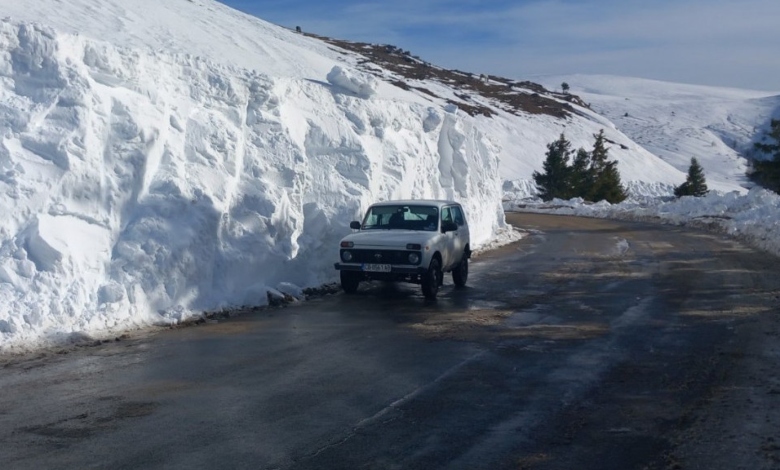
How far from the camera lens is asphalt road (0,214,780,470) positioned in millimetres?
6621

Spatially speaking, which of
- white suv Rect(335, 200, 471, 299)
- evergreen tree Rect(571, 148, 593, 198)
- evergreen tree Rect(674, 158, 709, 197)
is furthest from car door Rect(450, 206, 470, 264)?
evergreen tree Rect(674, 158, 709, 197)

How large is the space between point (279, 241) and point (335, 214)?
7.21ft

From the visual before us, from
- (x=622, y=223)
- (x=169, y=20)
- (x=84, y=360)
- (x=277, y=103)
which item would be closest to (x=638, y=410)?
(x=84, y=360)

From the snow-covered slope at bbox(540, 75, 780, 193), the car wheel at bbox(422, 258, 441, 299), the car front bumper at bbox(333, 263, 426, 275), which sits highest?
the snow-covered slope at bbox(540, 75, 780, 193)

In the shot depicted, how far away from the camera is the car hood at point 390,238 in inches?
596

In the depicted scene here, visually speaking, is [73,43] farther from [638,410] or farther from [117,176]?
[638,410]

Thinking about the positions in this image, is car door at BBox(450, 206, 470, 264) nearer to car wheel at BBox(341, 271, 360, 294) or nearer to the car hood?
the car hood

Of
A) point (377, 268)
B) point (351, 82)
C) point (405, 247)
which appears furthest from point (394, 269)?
point (351, 82)

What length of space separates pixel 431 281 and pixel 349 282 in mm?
1540

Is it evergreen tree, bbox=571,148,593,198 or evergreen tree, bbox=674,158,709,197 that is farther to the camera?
evergreen tree, bbox=674,158,709,197

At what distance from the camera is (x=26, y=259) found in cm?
1128

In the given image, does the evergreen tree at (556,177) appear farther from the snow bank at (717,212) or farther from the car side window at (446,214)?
the car side window at (446,214)

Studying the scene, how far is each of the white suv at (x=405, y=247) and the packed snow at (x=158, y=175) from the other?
113 centimetres

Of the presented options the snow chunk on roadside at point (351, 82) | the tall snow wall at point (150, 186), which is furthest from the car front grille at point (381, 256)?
the snow chunk on roadside at point (351, 82)
